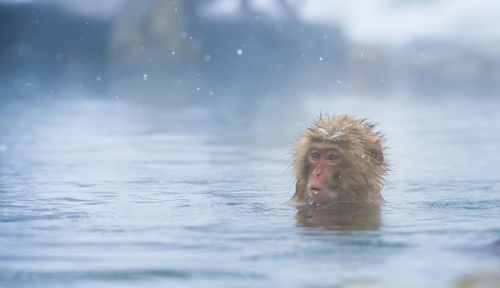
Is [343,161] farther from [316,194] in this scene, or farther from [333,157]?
[316,194]

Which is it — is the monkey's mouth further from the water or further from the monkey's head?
the water

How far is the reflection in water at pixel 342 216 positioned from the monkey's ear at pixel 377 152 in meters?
0.45

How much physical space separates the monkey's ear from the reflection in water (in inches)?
17.5

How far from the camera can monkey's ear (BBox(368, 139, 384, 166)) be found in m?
7.36

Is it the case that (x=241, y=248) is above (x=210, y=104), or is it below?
below

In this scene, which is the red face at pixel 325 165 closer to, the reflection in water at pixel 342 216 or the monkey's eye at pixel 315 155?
the monkey's eye at pixel 315 155

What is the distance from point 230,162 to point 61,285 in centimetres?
711

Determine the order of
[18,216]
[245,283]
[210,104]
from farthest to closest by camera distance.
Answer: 1. [210,104]
2. [18,216]
3. [245,283]

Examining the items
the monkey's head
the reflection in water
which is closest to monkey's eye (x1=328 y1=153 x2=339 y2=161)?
the monkey's head

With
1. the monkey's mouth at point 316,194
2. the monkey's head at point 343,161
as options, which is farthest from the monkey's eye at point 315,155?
the monkey's mouth at point 316,194

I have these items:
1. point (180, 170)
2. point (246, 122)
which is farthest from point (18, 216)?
point (246, 122)

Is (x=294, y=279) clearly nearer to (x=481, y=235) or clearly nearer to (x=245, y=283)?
(x=245, y=283)

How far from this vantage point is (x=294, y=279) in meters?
4.08

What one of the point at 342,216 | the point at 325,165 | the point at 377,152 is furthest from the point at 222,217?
the point at 377,152
